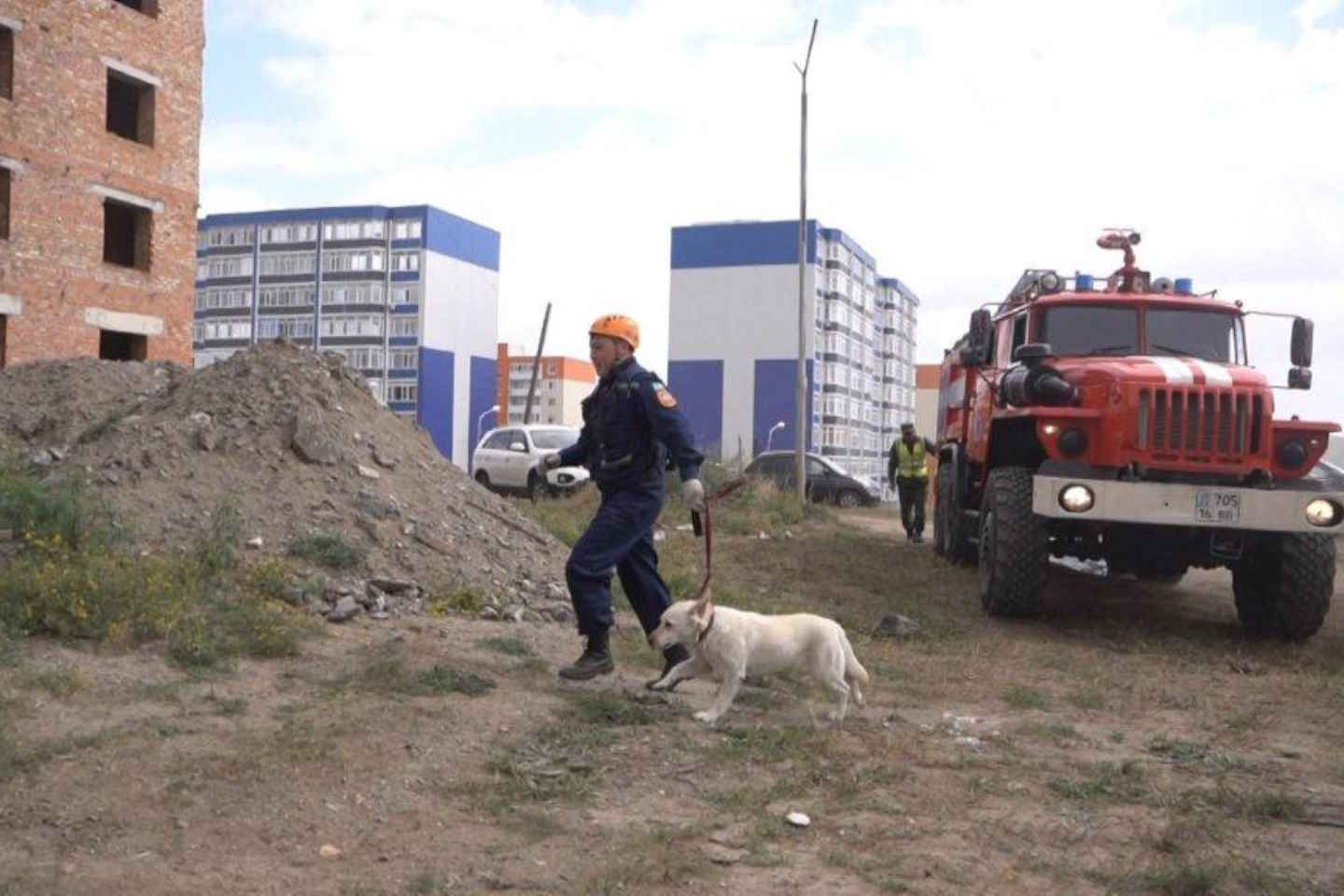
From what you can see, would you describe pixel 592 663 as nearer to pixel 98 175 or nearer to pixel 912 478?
pixel 912 478

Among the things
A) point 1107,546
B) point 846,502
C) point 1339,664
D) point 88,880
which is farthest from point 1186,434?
point 846,502

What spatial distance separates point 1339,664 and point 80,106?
2221cm

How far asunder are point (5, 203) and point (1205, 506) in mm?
20898

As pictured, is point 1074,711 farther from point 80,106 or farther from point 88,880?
point 80,106

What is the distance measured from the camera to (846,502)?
26.4m

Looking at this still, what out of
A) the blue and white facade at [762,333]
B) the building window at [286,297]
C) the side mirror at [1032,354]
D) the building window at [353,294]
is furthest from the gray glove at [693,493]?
the building window at [286,297]

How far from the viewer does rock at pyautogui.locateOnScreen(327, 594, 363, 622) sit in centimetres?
720

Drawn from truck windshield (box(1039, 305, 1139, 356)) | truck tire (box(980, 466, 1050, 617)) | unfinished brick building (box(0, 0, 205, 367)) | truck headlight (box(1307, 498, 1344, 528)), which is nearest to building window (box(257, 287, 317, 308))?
unfinished brick building (box(0, 0, 205, 367))

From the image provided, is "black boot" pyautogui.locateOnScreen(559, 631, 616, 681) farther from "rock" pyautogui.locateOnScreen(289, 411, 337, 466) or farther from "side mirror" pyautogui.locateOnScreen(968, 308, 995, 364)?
Result: "side mirror" pyautogui.locateOnScreen(968, 308, 995, 364)

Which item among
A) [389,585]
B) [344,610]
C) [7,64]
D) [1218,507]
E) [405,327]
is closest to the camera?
[344,610]

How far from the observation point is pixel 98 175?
22516 mm

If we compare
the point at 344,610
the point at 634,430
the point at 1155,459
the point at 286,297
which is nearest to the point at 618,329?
the point at 634,430

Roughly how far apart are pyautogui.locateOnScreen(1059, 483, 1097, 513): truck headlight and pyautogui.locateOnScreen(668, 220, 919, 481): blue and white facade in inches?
2099

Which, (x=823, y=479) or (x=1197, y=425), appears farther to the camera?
(x=823, y=479)
